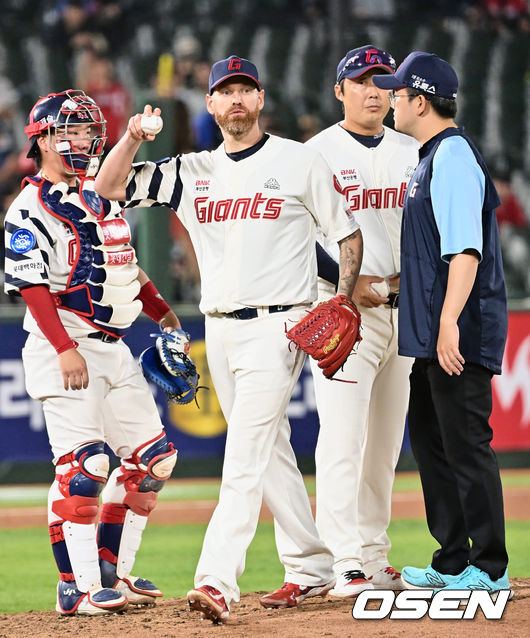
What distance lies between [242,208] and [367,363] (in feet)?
3.24

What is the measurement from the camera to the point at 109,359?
5.18m

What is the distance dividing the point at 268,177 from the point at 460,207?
0.86m

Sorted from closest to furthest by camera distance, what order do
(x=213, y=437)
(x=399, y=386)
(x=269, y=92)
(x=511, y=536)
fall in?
(x=399, y=386) < (x=511, y=536) < (x=213, y=437) < (x=269, y=92)

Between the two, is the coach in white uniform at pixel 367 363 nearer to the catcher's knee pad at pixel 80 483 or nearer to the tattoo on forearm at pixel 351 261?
the tattoo on forearm at pixel 351 261

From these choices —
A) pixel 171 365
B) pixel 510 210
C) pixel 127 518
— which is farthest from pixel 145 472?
pixel 510 210

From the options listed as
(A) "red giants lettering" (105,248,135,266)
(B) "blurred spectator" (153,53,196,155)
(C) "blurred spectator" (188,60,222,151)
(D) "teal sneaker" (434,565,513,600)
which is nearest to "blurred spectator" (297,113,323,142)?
(C) "blurred spectator" (188,60,222,151)

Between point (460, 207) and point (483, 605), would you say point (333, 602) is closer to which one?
point (483, 605)

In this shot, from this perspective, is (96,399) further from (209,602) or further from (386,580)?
(386,580)

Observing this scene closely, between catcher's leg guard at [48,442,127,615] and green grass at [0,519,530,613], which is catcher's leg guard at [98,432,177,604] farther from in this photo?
green grass at [0,519,530,613]

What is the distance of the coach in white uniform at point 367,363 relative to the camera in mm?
5160

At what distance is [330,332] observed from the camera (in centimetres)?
469

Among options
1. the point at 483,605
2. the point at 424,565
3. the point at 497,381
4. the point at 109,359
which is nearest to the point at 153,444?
the point at 109,359

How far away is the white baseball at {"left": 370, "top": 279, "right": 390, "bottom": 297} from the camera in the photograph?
5.22 m

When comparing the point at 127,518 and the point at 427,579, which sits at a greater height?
the point at 127,518
